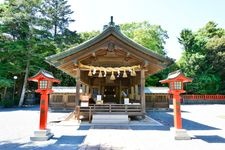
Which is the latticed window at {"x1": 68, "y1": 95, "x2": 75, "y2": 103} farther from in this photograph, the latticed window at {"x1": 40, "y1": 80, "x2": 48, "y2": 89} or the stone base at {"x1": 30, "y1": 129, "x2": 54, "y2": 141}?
the stone base at {"x1": 30, "y1": 129, "x2": 54, "y2": 141}

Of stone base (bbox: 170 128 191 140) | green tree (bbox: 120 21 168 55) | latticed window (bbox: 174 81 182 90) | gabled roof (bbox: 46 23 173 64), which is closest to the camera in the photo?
stone base (bbox: 170 128 191 140)

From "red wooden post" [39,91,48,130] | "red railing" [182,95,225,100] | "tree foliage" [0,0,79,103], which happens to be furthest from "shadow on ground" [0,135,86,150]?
"red railing" [182,95,225,100]

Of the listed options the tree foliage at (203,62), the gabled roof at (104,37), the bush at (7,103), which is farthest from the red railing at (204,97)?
the gabled roof at (104,37)

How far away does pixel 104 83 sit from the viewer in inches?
804

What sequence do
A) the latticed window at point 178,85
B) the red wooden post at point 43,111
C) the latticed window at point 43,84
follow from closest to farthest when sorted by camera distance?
the red wooden post at point 43,111 → the latticed window at point 178,85 → the latticed window at point 43,84

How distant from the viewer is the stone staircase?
44.2 feet

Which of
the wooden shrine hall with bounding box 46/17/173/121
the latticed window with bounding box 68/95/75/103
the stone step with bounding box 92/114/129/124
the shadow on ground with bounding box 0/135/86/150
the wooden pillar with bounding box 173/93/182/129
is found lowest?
the shadow on ground with bounding box 0/135/86/150

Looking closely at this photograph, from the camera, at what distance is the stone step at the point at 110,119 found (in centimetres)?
1347

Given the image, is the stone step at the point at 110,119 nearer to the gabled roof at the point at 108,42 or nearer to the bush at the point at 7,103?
the gabled roof at the point at 108,42

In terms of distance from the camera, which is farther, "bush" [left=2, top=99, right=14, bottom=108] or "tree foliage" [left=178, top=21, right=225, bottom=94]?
"tree foliage" [left=178, top=21, right=225, bottom=94]

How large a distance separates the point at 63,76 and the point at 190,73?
21.5 m

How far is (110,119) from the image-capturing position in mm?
13695

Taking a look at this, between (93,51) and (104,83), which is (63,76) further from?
(93,51)

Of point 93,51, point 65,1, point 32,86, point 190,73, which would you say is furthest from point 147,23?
point 93,51
